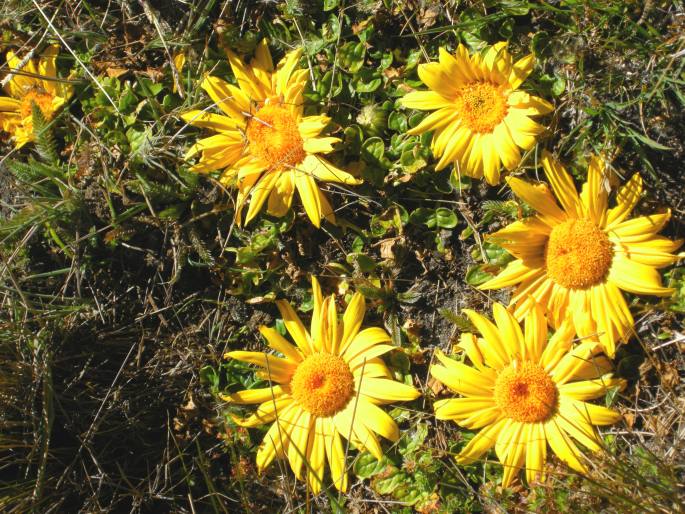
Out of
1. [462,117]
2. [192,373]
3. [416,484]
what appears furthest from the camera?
Result: [192,373]

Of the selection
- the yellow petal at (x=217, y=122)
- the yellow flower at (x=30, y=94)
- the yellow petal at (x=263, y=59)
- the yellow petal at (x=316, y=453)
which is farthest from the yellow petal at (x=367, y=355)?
the yellow flower at (x=30, y=94)

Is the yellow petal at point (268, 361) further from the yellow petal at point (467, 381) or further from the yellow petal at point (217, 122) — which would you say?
the yellow petal at point (217, 122)

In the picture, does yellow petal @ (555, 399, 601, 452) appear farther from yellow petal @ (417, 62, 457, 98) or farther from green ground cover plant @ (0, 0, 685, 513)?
yellow petal @ (417, 62, 457, 98)

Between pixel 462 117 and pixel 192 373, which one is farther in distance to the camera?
pixel 192 373

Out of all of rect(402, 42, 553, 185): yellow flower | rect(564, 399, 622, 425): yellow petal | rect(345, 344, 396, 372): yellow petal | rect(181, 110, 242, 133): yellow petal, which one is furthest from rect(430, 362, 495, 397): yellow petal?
rect(181, 110, 242, 133): yellow petal

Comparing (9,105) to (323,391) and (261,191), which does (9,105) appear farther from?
(323,391)

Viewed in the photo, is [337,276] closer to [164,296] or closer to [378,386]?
[378,386]

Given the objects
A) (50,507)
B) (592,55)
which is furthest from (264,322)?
(592,55)

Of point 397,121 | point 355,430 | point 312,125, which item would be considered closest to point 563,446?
point 355,430
